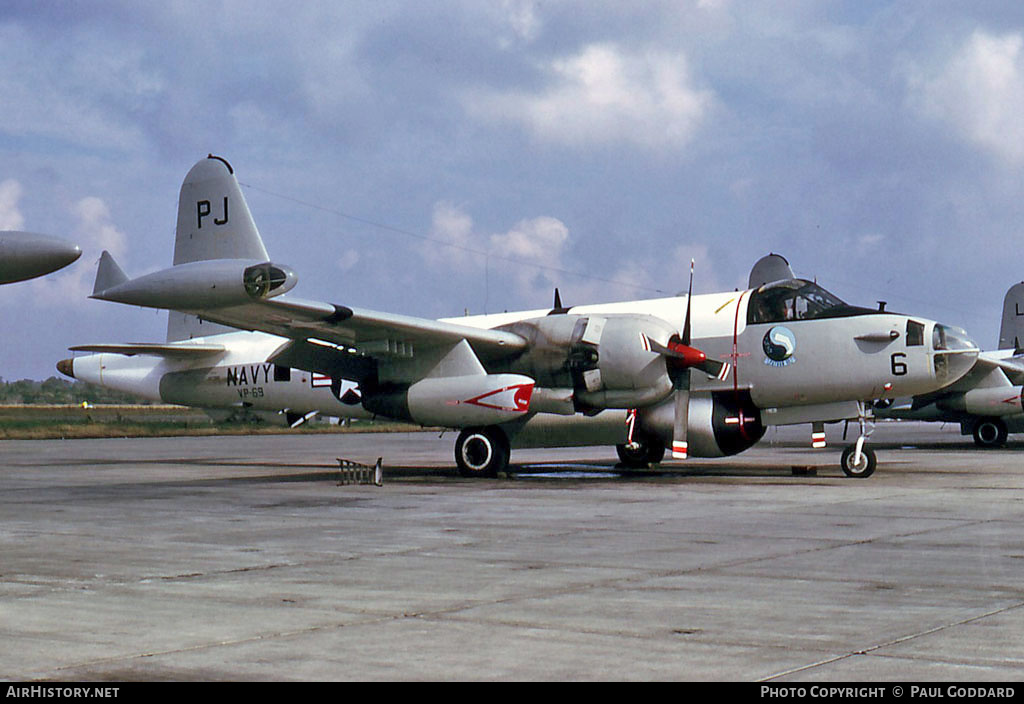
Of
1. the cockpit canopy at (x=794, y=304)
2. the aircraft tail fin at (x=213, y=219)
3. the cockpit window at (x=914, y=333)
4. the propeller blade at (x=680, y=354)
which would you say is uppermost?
the aircraft tail fin at (x=213, y=219)

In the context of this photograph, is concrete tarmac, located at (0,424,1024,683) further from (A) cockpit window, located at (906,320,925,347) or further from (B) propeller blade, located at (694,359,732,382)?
(B) propeller blade, located at (694,359,732,382)

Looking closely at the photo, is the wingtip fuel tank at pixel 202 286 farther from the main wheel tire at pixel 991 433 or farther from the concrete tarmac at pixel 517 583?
the main wheel tire at pixel 991 433

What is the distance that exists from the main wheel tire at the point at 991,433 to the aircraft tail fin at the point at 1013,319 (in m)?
8.75

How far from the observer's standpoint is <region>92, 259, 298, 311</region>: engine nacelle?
51.2 feet

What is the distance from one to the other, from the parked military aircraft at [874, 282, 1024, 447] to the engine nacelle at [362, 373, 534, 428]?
60.7ft

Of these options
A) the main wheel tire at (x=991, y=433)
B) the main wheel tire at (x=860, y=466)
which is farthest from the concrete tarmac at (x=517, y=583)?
the main wheel tire at (x=991, y=433)

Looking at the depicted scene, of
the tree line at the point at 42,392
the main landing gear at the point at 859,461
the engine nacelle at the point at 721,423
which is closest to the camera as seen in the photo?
the main landing gear at the point at 859,461

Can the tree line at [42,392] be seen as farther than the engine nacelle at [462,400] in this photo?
Yes

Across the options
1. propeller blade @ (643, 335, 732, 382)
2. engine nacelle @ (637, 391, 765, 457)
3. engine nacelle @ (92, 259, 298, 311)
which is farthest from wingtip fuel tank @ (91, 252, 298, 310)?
engine nacelle @ (637, 391, 765, 457)

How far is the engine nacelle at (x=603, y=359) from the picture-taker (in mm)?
19594

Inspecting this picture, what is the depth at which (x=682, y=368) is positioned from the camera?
65.7 ft

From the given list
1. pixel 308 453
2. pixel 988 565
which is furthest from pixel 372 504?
pixel 308 453

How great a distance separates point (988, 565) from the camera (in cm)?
916
